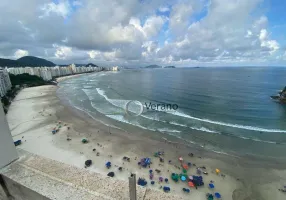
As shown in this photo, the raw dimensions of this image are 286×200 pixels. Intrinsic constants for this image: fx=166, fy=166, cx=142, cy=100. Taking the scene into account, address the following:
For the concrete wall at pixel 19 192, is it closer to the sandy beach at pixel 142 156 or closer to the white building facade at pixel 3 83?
the sandy beach at pixel 142 156

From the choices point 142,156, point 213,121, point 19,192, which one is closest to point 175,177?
point 142,156

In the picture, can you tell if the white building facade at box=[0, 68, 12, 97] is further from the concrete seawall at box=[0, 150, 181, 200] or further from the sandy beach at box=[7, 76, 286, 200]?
the concrete seawall at box=[0, 150, 181, 200]

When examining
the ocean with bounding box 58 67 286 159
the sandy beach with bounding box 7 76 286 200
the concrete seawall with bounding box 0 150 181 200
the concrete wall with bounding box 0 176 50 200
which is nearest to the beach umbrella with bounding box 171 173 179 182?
the sandy beach with bounding box 7 76 286 200

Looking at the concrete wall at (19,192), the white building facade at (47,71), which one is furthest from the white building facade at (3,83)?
the concrete wall at (19,192)

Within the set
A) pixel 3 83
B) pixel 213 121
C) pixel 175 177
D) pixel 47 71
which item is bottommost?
Result: pixel 213 121

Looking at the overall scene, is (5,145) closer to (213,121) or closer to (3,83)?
(213,121)

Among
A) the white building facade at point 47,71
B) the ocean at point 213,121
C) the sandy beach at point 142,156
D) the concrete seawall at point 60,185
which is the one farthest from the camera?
the white building facade at point 47,71
